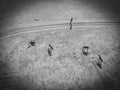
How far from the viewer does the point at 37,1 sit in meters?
8.12

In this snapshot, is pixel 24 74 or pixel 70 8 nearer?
pixel 24 74

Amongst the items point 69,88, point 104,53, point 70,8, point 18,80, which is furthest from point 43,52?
point 70,8

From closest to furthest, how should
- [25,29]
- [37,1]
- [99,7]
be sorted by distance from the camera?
[25,29] < [99,7] < [37,1]

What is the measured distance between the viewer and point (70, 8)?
7.36 metres

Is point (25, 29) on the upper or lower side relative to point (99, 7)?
lower

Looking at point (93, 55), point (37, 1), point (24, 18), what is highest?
point (37, 1)

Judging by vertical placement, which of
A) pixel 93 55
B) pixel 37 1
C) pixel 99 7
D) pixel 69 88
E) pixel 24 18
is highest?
pixel 37 1

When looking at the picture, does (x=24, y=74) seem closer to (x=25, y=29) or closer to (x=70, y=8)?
(x=25, y=29)

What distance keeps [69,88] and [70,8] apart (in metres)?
5.57

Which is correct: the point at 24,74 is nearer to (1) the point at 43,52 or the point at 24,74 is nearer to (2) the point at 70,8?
(1) the point at 43,52

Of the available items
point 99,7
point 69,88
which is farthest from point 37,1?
point 69,88

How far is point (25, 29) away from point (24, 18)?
3.53ft

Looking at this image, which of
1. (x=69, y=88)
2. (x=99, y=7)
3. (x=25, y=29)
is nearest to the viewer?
(x=69, y=88)

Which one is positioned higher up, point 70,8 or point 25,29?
point 70,8
